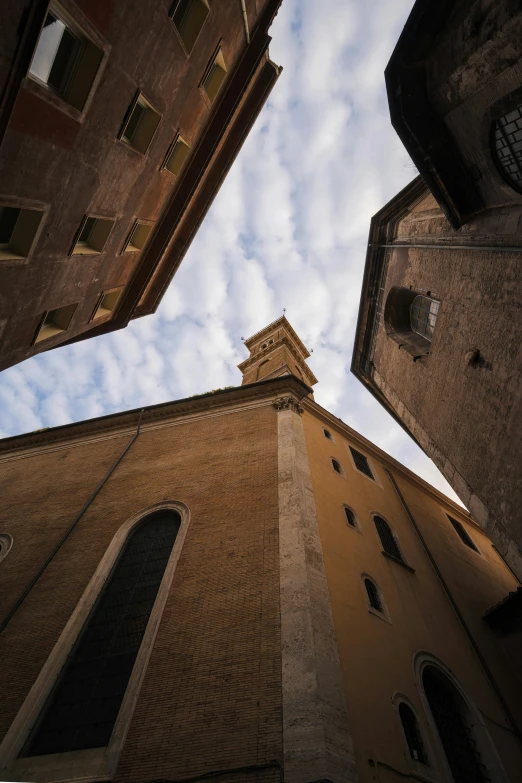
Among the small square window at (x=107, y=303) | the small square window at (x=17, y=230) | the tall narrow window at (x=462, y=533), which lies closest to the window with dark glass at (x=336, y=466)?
the tall narrow window at (x=462, y=533)

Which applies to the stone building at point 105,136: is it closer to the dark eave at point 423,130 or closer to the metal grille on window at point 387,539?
the dark eave at point 423,130

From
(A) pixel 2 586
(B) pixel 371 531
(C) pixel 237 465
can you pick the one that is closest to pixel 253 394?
(C) pixel 237 465

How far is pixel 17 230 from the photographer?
6.89 metres

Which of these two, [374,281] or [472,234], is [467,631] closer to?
[472,234]

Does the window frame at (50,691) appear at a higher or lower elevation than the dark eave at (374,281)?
lower

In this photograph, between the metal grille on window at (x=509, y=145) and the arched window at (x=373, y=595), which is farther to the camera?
the arched window at (x=373, y=595)

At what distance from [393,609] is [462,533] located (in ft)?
35.5

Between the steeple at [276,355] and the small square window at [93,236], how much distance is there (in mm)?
20422

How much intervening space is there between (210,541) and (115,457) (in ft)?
21.6

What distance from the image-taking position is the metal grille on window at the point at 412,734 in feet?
21.3

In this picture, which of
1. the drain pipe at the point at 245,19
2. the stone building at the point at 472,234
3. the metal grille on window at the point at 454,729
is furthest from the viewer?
the drain pipe at the point at 245,19

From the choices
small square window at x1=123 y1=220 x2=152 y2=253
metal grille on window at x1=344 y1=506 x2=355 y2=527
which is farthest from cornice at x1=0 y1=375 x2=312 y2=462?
small square window at x1=123 y1=220 x2=152 y2=253

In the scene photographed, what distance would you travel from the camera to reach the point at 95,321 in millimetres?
11805

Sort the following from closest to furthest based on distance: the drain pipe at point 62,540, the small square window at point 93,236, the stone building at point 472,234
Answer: the stone building at point 472,234 < the small square window at point 93,236 < the drain pipe at point 62,540
